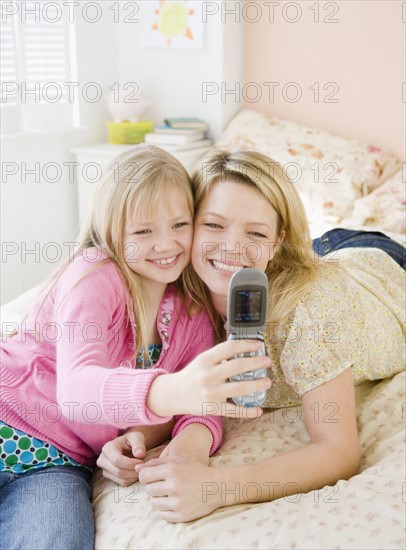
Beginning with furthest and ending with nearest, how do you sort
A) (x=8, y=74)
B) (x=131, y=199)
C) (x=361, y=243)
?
(x=8, y=74) < (x=361, y=243) < (x=131, y=199)

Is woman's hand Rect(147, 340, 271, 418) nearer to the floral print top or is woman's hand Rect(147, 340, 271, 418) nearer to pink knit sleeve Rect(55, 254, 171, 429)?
pink knit sleeve Rect(55, 254, 171, 429)

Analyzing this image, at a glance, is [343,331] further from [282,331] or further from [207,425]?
[207,425]

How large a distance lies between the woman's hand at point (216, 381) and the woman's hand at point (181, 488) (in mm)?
199

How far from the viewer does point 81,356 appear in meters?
1.04

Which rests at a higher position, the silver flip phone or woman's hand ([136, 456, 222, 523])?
the silver flip phone

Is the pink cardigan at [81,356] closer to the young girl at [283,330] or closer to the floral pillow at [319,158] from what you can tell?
the young girl at [283,330]

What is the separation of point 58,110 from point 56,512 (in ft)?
6.42

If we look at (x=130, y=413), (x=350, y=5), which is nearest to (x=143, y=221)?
(x=130, y=413)

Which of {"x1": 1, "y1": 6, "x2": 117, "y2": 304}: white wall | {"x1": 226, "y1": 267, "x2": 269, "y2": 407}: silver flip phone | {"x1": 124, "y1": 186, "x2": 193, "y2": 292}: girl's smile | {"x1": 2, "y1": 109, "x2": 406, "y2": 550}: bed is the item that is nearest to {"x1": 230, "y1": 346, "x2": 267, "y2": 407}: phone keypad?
{"x1": 226, "y1": 267, "x2": 269, "y2": 407}: silver flip phone

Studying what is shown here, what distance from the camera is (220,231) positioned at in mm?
1270

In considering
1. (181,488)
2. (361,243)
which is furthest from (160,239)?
(361,243)

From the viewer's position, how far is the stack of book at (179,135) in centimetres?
268

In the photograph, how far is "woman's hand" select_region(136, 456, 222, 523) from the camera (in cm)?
99

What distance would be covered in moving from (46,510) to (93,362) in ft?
0.76
